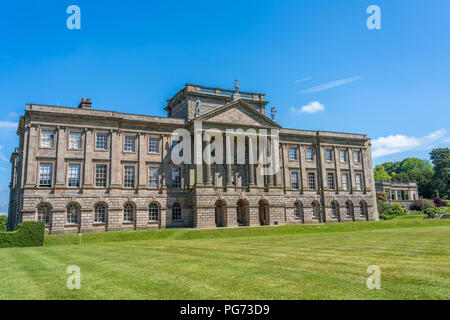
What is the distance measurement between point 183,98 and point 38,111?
18790 millimetres

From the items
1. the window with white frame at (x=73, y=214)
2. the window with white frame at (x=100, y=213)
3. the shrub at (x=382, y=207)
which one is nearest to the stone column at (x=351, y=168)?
the shrub at (x=382, y=207)

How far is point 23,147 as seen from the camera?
3984cm

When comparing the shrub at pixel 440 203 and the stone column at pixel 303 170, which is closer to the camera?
the stone column at pixel 303 170

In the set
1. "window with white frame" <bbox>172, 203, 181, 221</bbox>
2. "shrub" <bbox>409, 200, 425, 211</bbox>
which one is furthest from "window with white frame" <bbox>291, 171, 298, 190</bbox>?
"shrub" <bbox>409, 200, 425, 211</bbox>

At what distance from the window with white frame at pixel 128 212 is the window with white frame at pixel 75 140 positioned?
9.26m

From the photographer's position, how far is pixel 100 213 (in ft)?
135

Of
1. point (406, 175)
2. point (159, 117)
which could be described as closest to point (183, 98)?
point (159, 117)

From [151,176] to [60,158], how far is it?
10963mm

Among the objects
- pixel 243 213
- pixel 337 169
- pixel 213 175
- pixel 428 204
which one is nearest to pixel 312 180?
pixel 337 169

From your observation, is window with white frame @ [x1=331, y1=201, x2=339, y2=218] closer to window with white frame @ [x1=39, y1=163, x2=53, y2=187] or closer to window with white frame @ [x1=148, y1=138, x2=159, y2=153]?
window with white frame @ [x1=148, y1=138, x2=159, y2=153]

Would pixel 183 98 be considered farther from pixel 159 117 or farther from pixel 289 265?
pixel 289 265

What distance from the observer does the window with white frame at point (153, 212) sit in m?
43.9

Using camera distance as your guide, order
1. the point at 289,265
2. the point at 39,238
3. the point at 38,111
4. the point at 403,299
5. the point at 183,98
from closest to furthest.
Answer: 1. the point at 403,299
2. the point at 289,265
3. the point at 39,238
4. the point at 38,111
5. the point at 183,98

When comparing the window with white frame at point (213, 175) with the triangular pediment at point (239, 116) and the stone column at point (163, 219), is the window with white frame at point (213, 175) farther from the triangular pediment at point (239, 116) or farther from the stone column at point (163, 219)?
the stone column at point (163, 219)
